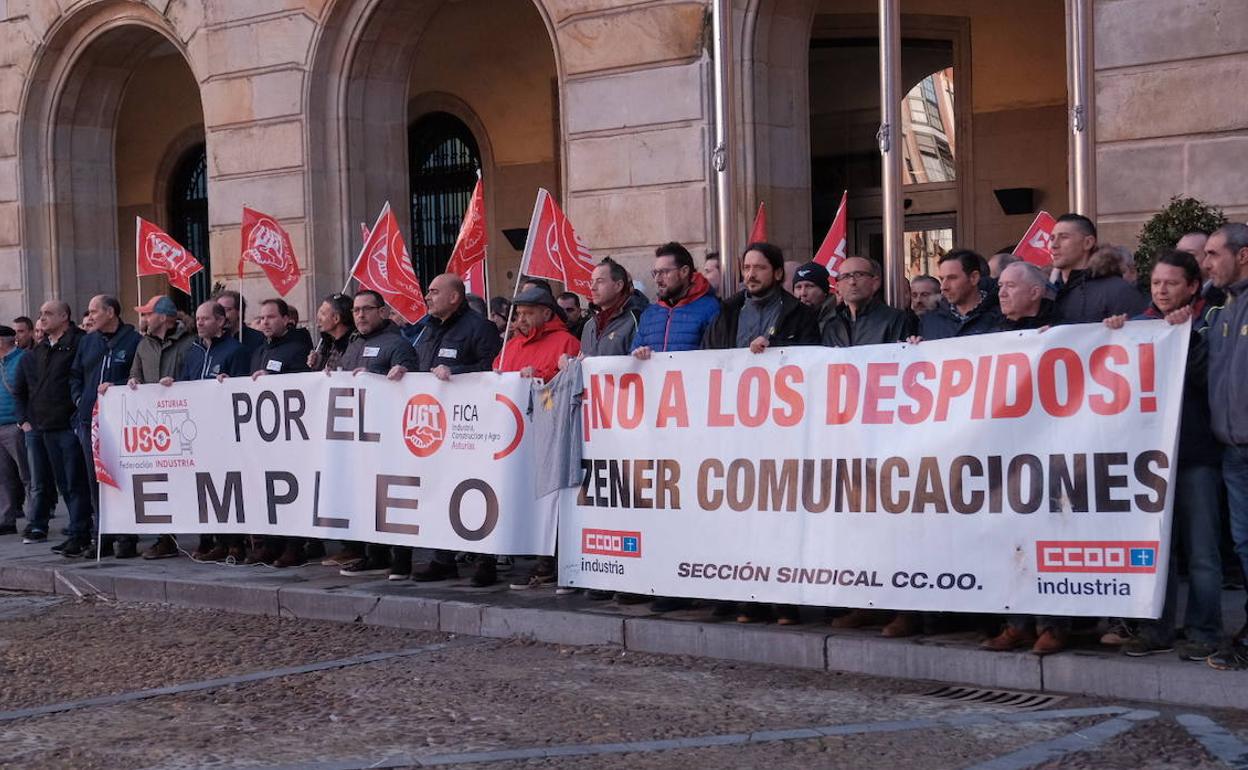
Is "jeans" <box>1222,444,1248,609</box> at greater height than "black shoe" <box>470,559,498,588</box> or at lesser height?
greater

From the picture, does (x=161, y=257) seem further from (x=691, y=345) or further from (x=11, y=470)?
(x=691, y=345)

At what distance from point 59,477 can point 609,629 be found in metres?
6.30

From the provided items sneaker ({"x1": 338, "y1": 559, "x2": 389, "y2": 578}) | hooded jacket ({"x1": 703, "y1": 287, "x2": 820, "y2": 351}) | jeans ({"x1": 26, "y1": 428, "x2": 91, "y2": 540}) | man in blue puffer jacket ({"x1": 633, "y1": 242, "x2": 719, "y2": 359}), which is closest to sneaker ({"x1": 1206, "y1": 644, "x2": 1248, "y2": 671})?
hooded jacket ({"x1": 703, "y1": 287, "x2": 820, "y2": 351})

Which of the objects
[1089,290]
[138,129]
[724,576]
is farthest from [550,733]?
[138,129]

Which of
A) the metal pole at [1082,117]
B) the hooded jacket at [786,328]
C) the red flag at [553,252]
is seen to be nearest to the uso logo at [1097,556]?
the hooded jacket at [786,328]

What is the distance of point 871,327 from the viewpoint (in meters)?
8.09

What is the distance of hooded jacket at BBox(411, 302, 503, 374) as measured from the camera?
10.2 m

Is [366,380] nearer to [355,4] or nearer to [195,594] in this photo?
[195,594]

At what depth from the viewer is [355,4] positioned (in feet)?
57.0

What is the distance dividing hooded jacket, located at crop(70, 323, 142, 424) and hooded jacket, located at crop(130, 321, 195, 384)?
6.7 inches

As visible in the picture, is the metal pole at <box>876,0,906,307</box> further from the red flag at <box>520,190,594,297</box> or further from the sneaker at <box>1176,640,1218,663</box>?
the sneaker at <box>1176,640,1218,663</box>

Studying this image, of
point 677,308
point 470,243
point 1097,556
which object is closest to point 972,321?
point 1097,556

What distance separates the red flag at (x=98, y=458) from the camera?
11742 mm

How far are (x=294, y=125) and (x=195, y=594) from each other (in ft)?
28.1
